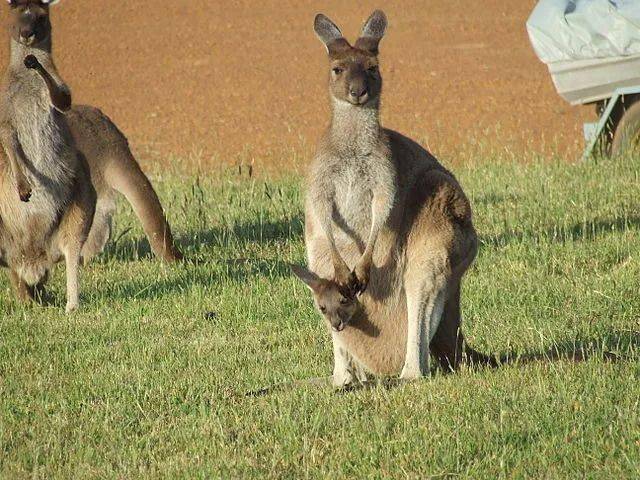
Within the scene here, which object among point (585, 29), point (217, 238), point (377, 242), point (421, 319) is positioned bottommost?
point (217, 238)

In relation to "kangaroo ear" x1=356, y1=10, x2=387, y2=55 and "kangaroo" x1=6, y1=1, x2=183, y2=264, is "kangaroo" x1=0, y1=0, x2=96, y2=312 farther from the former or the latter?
"kangaroo ear" x1=356, y1=10, x2=387, y2=55

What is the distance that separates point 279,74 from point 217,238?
9432 millimetres

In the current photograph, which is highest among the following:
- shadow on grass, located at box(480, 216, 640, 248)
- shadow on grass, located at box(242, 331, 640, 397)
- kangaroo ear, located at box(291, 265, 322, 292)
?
kangaroo ear, located at box(291, 265, 322, 292)

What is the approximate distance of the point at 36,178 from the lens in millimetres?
6547

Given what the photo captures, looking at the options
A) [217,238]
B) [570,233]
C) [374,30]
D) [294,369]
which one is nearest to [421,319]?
[294,369]

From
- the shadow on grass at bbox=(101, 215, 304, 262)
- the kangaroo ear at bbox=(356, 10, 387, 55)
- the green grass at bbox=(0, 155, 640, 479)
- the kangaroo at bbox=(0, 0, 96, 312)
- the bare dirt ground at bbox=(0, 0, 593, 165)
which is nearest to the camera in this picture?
the green grass at bbox=(0, 155, 640, 479)

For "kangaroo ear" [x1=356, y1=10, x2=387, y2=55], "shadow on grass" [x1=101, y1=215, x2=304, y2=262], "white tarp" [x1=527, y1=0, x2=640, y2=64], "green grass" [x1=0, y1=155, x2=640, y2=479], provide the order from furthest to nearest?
"white tarp" [x1=527, y1=0, x2=640, y2=64], "shadow on grass" [x1=101, y1=215, x2=304, y2=262], "kangaroo ear" [x1=356, y1=10, x2=387, y2=55], "green grass" [x1=0, y1=155, x2=640, y2=479]

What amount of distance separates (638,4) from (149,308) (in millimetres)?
4945

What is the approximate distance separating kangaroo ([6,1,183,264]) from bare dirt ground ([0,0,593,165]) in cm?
449

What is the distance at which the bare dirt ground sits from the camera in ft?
44.7

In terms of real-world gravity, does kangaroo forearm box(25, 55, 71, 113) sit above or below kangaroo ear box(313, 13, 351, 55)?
below

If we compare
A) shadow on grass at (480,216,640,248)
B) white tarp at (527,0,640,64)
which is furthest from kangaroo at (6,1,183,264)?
white tarp at (527,0,640,64)

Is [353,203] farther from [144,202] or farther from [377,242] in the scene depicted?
[144,202]

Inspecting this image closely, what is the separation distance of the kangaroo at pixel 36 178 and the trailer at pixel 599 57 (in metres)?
4.47
